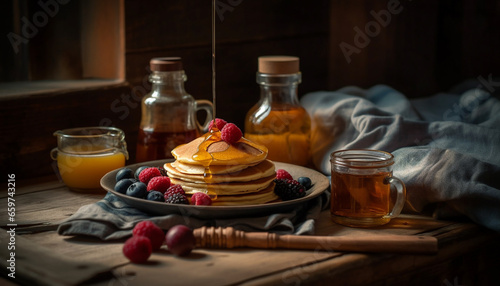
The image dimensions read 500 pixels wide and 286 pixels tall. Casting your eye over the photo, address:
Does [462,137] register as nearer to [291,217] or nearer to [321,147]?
[321,147]

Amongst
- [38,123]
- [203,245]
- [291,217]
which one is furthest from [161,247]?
[38,123]

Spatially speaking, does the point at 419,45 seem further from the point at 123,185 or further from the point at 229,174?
the point at 123,185

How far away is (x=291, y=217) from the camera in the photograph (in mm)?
1281

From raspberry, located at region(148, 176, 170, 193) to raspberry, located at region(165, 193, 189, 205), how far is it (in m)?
0.08

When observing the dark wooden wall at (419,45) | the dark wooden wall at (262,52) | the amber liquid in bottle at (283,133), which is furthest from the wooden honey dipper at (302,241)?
the dark wooden wall at (419,45)

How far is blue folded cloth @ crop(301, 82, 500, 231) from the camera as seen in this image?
1349 millimetres

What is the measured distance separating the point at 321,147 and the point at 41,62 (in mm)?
891

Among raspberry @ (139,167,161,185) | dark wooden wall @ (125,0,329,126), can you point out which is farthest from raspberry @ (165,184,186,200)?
dark wooden wall @ (125,0,329,126)

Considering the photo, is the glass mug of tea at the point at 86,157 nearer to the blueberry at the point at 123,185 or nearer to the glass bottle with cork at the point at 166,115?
the glass bottle with cork at the point at 166,115

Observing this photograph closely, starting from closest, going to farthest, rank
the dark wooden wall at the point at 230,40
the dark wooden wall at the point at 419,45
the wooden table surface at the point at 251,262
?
A: the wooden table surface at the point at 251,262 < the dark wooden wall at the point at 230,40 < the dark wooden wall at the point at 419,45

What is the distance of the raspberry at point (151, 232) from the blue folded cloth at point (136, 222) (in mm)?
61

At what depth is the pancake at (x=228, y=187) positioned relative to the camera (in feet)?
4.22

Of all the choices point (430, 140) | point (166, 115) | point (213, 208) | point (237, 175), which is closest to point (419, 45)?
point (430, 140)

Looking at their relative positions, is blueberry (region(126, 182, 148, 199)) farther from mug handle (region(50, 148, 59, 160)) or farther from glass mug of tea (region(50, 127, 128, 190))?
mug handle (region(50, 148, 59, 160))
